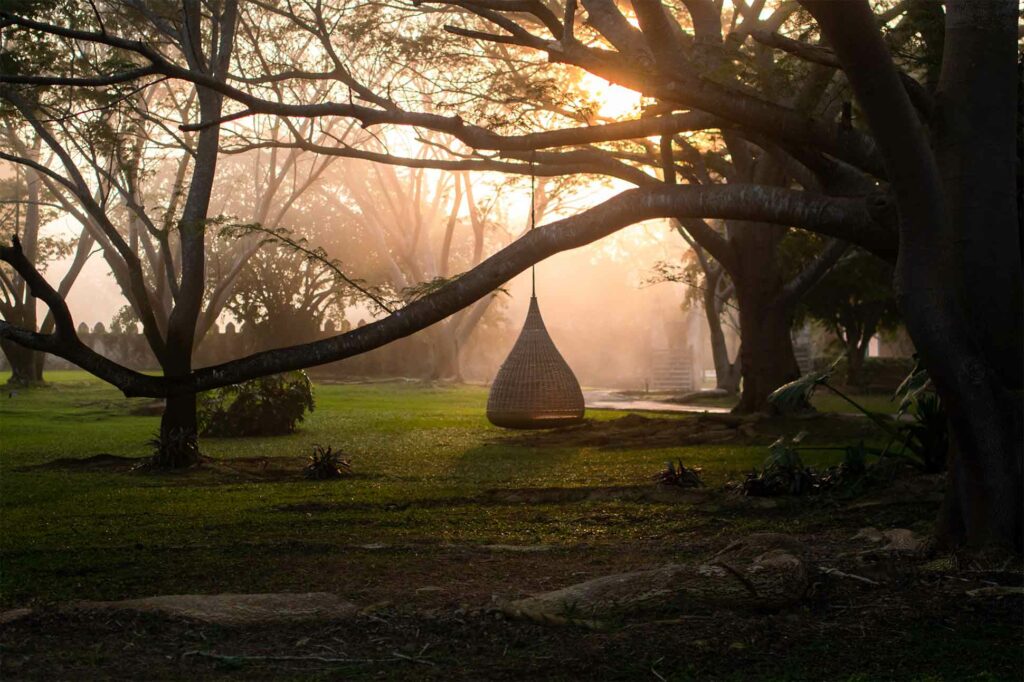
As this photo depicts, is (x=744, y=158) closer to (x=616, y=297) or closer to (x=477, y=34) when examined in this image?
(x=477, y=34)

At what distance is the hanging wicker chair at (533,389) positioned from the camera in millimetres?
13320

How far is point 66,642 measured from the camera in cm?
412

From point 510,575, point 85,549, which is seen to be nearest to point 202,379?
point 85,549

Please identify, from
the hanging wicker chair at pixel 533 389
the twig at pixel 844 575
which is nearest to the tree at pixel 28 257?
the hanging wicker chair at pixel 533 389

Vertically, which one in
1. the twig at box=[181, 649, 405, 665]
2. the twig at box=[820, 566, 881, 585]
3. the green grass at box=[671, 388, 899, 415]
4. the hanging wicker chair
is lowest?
the twig at box=[181, 649, 405, 665]

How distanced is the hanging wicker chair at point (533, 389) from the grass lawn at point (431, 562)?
1513mm

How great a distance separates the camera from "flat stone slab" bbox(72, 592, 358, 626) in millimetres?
4406

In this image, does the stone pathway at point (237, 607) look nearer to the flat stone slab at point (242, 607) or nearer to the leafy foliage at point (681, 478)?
the flat stone slab at point (242, 607)

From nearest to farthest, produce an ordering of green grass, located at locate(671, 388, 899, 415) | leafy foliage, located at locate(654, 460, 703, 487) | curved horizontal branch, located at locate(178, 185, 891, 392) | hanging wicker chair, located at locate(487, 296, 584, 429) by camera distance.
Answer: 1. curved horizontal branch, located at locate(178, 185, 891, 392)
2. leafy foliage, located at locate(654, 460, 703, 487)
3. hanging wicker chair, located at locate(487, 296, 584, 429)
4. green grass, located at locate(671, 388, 899, 415)

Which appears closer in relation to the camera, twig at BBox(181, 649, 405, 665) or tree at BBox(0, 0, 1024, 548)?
twig at BBox(181, 649, 405, 665)

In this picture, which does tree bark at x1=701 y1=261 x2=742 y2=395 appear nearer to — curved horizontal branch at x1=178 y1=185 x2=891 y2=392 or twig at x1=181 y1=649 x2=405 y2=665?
curved horizontal branch at x1=178 y1=185 x2=891 y2=392

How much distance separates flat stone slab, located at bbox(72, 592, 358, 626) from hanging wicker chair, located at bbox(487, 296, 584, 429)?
864 cm

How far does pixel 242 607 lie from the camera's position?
177 inches

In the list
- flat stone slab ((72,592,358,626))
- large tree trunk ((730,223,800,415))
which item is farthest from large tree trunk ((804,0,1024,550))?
large tree trunk ((730,223,800,415))
